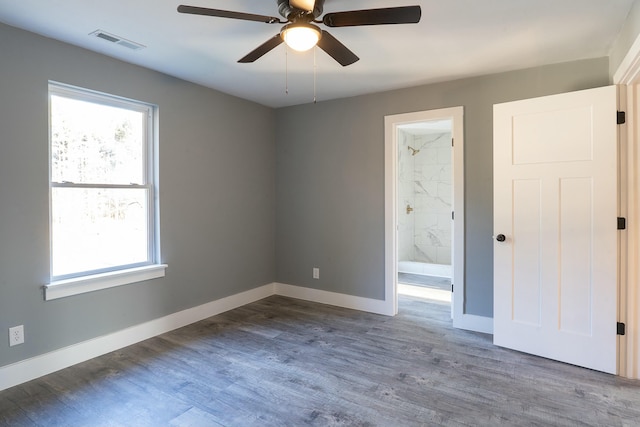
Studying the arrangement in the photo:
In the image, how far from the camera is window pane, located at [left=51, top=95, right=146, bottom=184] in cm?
274

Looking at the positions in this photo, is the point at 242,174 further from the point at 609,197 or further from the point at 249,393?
the point at 609,197

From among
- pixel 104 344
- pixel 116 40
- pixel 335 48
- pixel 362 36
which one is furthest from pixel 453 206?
pixel 104 344

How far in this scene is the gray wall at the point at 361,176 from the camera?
3.32m

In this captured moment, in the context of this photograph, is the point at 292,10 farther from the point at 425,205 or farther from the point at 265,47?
the point at 425,205

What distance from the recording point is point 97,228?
2986mm

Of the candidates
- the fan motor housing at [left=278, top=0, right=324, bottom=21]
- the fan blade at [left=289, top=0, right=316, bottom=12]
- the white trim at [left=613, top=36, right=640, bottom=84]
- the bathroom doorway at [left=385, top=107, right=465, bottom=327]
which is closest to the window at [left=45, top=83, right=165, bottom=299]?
the fan motor housing at [left=278, top=0, right=324, bottom=21]

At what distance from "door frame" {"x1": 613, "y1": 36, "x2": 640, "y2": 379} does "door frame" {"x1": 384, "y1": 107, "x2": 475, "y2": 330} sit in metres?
1.21

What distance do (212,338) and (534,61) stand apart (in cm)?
381

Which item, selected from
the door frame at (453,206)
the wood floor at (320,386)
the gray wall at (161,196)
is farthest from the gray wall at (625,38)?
the gray wall at (161,196)

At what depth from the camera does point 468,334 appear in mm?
3375

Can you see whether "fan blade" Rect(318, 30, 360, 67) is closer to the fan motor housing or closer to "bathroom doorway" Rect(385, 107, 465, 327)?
the fan motor housing

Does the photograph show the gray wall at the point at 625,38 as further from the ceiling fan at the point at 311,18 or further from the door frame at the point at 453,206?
A: the ceiling fan at the point at 311,18

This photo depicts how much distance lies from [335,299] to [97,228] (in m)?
2.66

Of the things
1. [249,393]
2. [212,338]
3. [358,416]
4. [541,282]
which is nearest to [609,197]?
[541,282]
